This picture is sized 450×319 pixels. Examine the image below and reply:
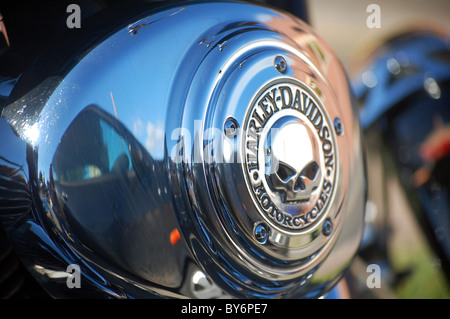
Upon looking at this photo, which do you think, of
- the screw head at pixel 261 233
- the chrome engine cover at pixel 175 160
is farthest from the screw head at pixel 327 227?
the screw head at pixel 261 233

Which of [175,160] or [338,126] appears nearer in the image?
[175,160]

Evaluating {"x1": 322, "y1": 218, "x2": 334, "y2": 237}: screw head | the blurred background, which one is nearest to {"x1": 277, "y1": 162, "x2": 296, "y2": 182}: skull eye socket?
{"x1": 322, "y1": 218, "x2": 334, "y2": 237}: screw head

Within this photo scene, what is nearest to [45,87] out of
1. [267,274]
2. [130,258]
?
[130,258]

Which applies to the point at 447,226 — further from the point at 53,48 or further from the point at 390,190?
the point at 53,48

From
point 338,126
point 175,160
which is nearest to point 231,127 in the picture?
point 175,160

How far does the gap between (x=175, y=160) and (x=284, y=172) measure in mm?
143

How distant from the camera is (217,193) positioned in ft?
2.07

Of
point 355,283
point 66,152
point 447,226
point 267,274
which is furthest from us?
point 447,226

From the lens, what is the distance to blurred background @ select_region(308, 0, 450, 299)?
1.33 metres

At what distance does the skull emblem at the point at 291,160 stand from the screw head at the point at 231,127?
0.15 feet

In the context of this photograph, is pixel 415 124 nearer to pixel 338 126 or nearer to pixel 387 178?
pixel 387 178

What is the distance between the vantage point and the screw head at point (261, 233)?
2.15ft

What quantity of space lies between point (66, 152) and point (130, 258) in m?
0.15

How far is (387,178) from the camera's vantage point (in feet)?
4.50
